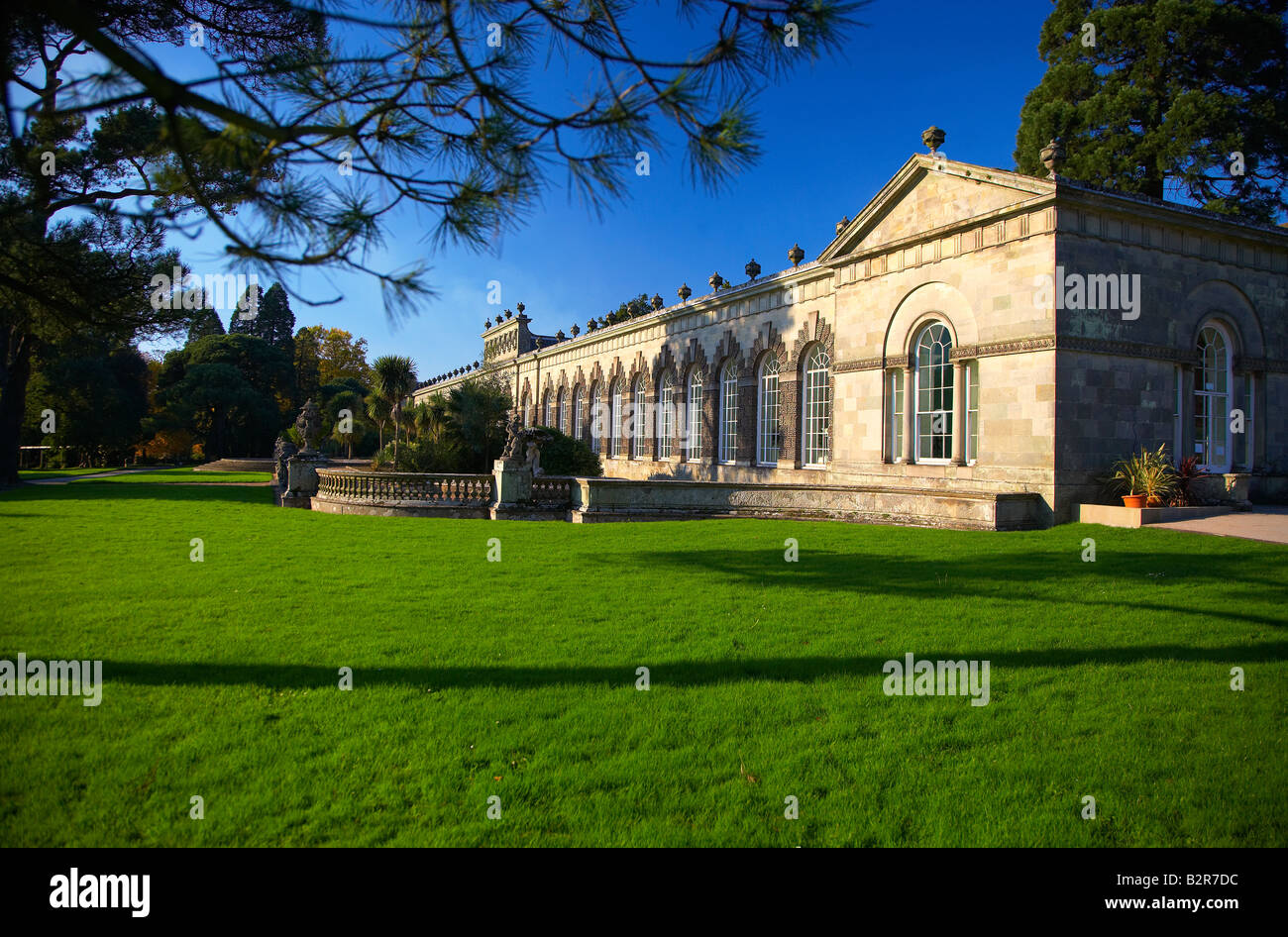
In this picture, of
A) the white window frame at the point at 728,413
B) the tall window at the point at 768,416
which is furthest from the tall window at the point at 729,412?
the tall window at the point at 768,416

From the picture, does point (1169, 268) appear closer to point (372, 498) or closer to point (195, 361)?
point (372, 498)

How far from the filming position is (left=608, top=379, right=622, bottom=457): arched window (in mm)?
35188

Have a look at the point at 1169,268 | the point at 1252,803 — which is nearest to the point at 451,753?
the point at 1252,803

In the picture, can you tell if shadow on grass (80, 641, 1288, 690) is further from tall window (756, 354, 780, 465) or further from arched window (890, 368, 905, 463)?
tall window (756, 354, 780, 465)

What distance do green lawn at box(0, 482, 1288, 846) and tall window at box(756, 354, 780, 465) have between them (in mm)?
14370

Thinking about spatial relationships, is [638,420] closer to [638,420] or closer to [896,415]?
[638,420]

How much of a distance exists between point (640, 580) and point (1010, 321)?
34.1 feet

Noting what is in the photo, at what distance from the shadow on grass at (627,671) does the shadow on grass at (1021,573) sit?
118 centimetres

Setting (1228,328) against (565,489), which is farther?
(565,489)

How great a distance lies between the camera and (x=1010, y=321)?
1434cm

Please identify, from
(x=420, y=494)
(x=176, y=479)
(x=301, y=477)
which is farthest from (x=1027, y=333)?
(x=176, y=479)

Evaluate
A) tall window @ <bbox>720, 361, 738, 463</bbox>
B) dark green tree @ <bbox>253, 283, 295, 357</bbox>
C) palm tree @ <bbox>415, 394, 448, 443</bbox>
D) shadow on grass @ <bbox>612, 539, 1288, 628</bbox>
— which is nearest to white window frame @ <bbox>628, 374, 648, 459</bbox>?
tall window @ <bbox>720, 361, 738, 463</bbox>

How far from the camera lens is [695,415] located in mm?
28969

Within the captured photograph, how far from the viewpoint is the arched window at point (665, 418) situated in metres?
30.8
